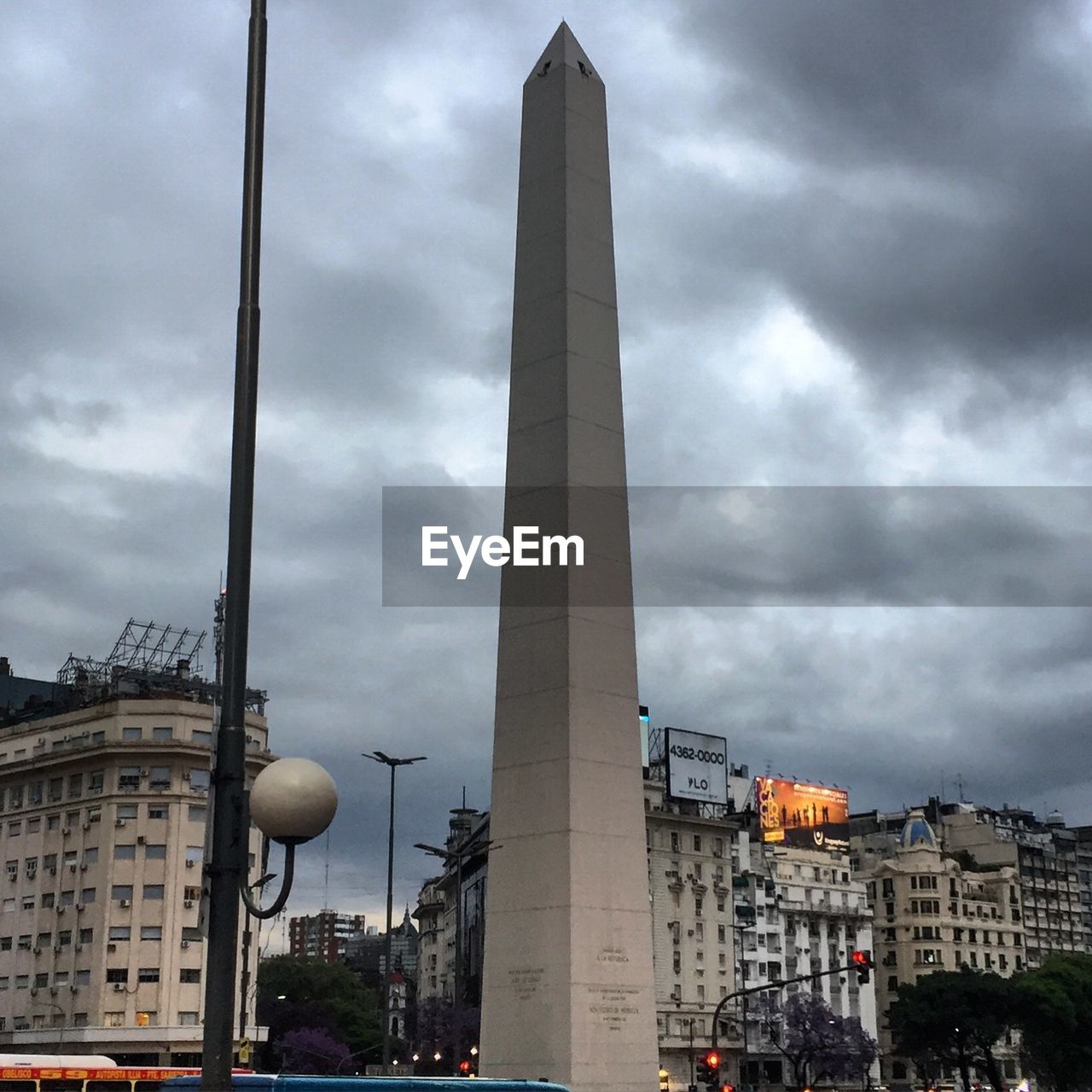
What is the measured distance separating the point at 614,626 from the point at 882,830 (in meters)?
107

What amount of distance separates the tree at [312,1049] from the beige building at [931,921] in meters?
41.0

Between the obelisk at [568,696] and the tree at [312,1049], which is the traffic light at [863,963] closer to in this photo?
the obelisk at [568,696]

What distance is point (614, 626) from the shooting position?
28.8m

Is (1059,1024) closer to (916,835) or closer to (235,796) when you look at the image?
(916,835)

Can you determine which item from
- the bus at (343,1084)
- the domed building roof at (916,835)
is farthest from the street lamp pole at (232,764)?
the domed building roof at (916,835)

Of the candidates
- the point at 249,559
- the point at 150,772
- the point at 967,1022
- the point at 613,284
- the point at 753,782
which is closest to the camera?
the point at 249,559

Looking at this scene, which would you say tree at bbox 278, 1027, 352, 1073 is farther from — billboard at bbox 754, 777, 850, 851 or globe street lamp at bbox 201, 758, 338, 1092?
globe street lamp at bbox 201, 758, 338, 1092

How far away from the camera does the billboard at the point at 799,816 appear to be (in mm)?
105875

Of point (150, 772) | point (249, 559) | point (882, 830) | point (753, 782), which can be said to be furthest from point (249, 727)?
point (882, 830)

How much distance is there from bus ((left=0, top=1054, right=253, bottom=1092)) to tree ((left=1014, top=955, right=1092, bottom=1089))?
66.4 meters

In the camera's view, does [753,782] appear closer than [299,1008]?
No

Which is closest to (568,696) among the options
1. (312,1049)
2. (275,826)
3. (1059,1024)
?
(275,826)

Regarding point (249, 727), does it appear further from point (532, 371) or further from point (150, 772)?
point (532, 371)

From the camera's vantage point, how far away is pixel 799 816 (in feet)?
352
